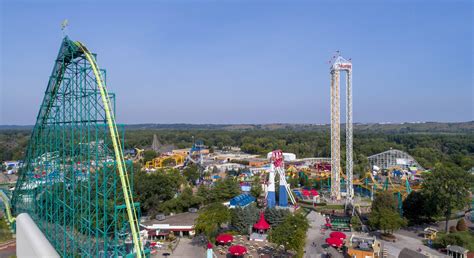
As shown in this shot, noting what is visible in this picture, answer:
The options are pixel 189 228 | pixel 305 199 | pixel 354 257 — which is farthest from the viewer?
pixel 305 199

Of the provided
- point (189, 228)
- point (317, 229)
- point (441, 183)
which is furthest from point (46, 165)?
point (441, 183)

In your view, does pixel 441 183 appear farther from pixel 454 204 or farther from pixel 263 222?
pixel 263 222

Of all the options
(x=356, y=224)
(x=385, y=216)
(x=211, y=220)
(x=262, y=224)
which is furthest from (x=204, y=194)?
(x=385, y=216)

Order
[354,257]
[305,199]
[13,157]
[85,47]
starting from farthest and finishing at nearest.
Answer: [13,157], [305,199], [354,257], [85,47]

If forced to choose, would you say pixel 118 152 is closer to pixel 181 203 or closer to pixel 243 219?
pixel 243 219

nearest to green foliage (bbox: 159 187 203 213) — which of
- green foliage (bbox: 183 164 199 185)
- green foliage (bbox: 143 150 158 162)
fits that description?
green foliage (bbox: 183 164 199 185)

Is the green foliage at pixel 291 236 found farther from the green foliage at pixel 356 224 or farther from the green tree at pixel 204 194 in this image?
the green tree at pixel 204 194
